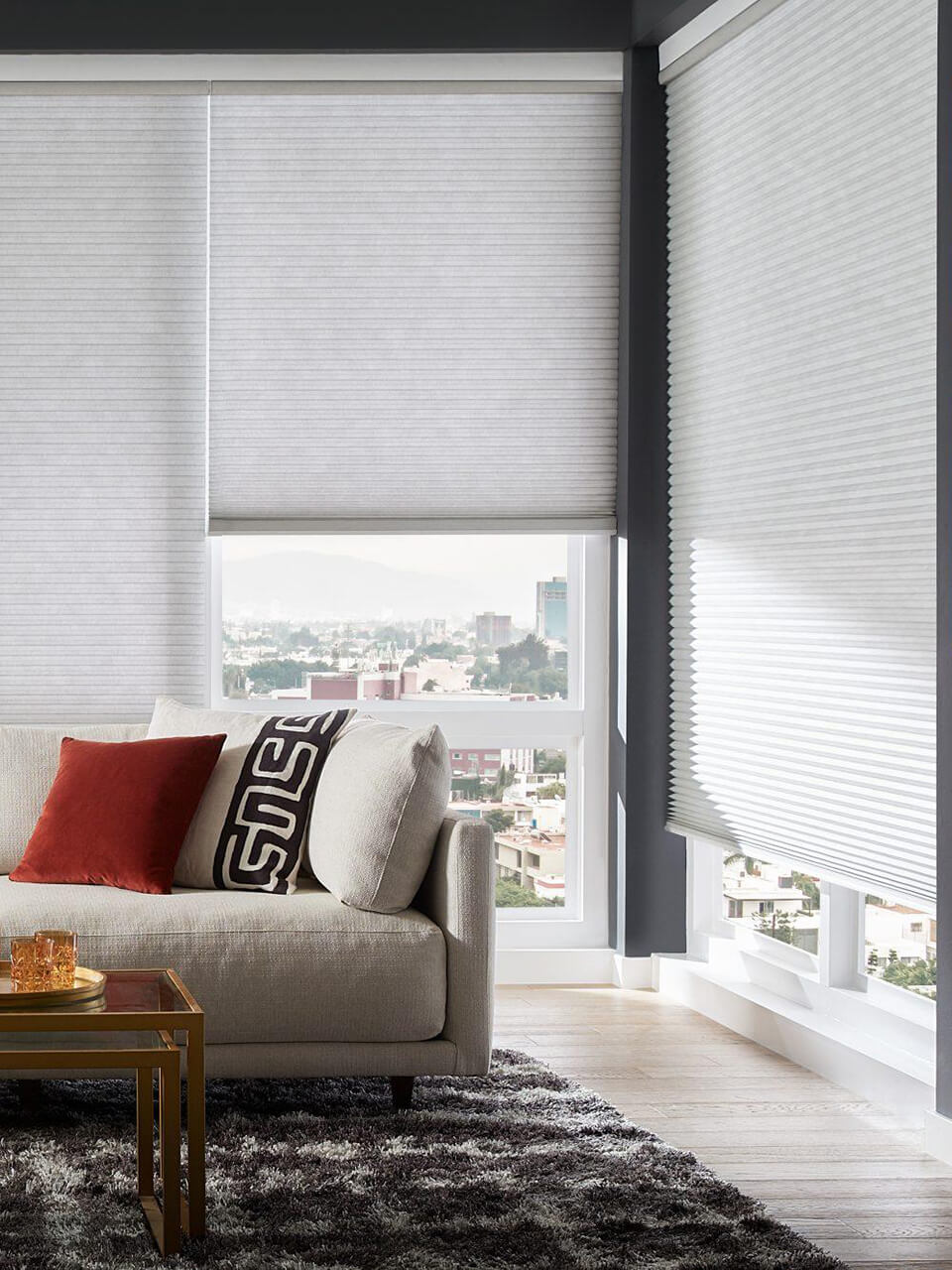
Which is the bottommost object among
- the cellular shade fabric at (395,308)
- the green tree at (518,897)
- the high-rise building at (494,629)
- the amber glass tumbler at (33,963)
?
the green tree at (518,897)

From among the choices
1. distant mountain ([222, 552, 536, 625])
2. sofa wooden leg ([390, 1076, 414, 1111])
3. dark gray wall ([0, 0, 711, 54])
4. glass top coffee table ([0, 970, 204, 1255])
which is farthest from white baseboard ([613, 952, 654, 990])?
dark gray wall ([0, 0, 711, 54])

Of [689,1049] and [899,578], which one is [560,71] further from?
[689,1049]

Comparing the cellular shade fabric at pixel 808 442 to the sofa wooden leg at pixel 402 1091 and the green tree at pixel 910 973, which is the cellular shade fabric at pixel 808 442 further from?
the sofa wooden leg at pixel 402 1091

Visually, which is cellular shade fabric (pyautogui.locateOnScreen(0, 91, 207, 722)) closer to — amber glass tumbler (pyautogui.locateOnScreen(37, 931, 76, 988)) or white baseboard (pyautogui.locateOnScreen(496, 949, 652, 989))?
white baseboard (pyautogui.locateOnScreen(496, 949, 652, 989))

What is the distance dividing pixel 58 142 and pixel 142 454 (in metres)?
1.04

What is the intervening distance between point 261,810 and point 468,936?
0.65 m

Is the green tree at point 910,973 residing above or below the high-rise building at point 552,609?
below

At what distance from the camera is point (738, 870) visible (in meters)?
4.32

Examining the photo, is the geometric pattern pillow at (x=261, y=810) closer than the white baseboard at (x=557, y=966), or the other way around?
the geometric pattern pillow at (x=261, y=810)

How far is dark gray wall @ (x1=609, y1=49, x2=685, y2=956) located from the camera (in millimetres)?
4570

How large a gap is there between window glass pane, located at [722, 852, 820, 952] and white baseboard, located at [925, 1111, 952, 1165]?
82 cm

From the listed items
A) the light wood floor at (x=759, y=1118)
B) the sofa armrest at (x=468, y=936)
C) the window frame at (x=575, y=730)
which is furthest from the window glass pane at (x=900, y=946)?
the window frame at (x=575, y=730)

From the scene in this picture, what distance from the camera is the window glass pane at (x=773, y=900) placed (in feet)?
12.8

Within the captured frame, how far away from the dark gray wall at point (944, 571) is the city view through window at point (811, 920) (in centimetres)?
38
